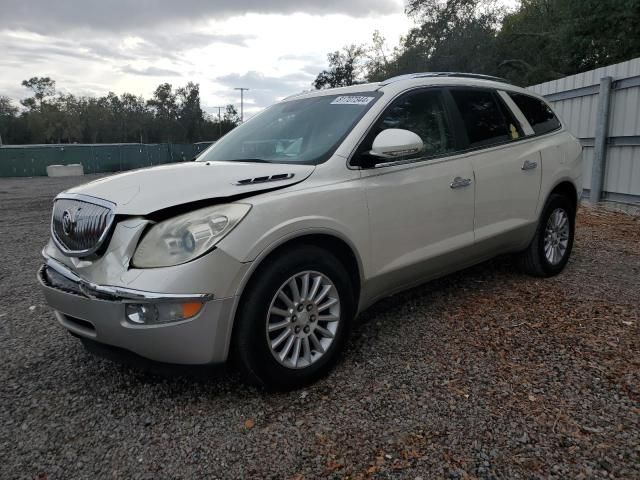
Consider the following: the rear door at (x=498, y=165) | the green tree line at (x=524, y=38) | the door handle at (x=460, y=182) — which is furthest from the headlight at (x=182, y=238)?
the green tree line at (x=524, y=38)

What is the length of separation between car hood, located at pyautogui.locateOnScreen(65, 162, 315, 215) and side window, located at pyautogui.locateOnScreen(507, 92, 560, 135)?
2.46 meters

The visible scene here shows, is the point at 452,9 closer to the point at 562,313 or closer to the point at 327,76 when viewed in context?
the point at 327,76

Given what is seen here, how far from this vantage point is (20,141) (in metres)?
76.2

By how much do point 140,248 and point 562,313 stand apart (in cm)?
308

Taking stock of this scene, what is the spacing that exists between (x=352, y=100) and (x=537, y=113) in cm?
208

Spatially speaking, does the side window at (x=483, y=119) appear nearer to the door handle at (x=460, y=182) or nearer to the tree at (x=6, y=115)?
the door handle at (x=460, y=182)

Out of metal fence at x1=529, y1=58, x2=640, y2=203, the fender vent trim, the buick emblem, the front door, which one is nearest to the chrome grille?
the buick emblem

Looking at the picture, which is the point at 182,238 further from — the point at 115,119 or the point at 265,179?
the point at 115,119

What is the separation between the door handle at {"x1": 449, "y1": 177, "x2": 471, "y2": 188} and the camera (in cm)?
353

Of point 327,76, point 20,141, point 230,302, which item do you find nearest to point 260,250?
point 230,302

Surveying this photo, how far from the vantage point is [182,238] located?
242 cm

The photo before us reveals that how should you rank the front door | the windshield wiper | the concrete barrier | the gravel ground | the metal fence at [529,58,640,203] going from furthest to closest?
the concrete barrier
the metal fence at [529,58,640,203]
the windshield wiper
the front door
the gravel ground

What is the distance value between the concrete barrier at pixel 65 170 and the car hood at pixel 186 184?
28708 millimetres

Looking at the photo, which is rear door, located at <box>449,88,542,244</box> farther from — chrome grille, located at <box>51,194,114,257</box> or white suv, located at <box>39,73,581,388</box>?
chrome grille, located at <box>51,194,114,257</box>
